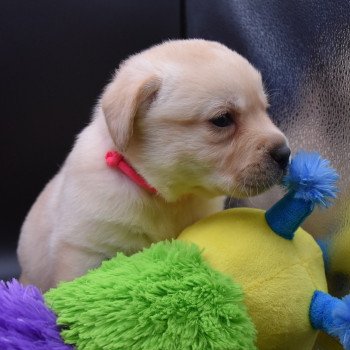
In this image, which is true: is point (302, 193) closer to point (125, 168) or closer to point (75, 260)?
point (125, 168)

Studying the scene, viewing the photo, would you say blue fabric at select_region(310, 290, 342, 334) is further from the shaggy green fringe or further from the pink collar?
the pink collar

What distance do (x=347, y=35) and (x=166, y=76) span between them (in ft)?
1.81

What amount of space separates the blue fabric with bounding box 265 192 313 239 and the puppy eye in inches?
9.6

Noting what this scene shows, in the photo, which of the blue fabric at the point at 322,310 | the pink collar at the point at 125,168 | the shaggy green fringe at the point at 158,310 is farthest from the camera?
the pink collar at the point at 125,168

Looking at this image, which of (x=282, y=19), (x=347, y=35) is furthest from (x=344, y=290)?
(x=282, y=19)

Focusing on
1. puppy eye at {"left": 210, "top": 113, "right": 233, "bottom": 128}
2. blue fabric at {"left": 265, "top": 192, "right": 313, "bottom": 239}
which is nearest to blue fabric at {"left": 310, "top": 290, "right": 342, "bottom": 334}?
blue fabric at {"left": 265, "top": 192, "right": 313, "bottom": 239}

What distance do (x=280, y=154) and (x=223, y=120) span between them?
0.57ft

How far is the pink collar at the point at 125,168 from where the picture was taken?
5.68 ft

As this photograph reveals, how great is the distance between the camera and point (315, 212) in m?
1.81

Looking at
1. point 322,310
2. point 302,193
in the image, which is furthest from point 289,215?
point 322,310

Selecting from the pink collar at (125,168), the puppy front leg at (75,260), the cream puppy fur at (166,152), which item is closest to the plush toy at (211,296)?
the cream puppy fur at (166,152)

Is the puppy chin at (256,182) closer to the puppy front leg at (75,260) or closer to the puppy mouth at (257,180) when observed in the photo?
the puppy mouth at (257,180)

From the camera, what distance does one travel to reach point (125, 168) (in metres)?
1.74

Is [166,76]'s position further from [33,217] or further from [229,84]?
[33,217]
